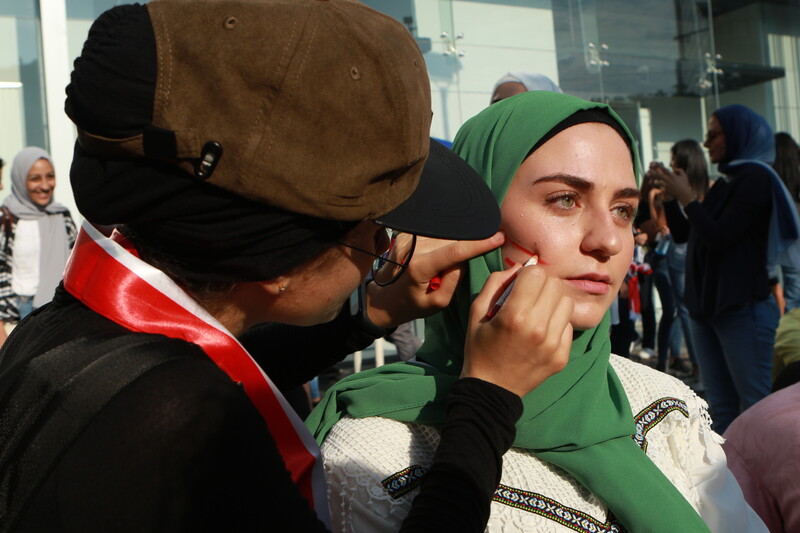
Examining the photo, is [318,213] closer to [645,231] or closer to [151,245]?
[151,245]

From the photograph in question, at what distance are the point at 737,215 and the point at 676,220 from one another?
1161 millimetres

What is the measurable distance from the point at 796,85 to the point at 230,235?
34.9 ft

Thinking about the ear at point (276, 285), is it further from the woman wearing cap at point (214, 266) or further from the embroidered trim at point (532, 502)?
the embroidered trim at point (532, 502)

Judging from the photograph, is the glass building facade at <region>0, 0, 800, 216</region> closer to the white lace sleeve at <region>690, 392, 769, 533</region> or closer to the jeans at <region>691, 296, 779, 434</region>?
the jeans at <region>691, 296, 779, 434</region>

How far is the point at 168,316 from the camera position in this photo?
1.00 metres

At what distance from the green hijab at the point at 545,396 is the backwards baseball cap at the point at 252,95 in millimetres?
587

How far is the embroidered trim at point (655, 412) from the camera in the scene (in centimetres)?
160

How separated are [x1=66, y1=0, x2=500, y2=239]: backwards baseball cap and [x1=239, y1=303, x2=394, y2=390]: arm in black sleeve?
0.74 metres

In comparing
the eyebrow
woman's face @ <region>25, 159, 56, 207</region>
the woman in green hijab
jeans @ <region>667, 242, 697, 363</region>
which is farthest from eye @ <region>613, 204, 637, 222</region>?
jeans @ <region>667, 242, 697, 363</region>

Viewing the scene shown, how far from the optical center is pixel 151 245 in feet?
3.44

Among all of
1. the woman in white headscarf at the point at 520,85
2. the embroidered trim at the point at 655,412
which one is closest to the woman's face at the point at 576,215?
A: the embroidered trim at the point at 655,412

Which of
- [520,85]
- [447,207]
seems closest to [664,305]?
[520,85]

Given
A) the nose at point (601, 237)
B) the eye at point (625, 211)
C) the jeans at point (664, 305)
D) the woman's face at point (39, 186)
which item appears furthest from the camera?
the jeans at point (664, 305)

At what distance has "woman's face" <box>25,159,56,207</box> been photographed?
15.7 feet
